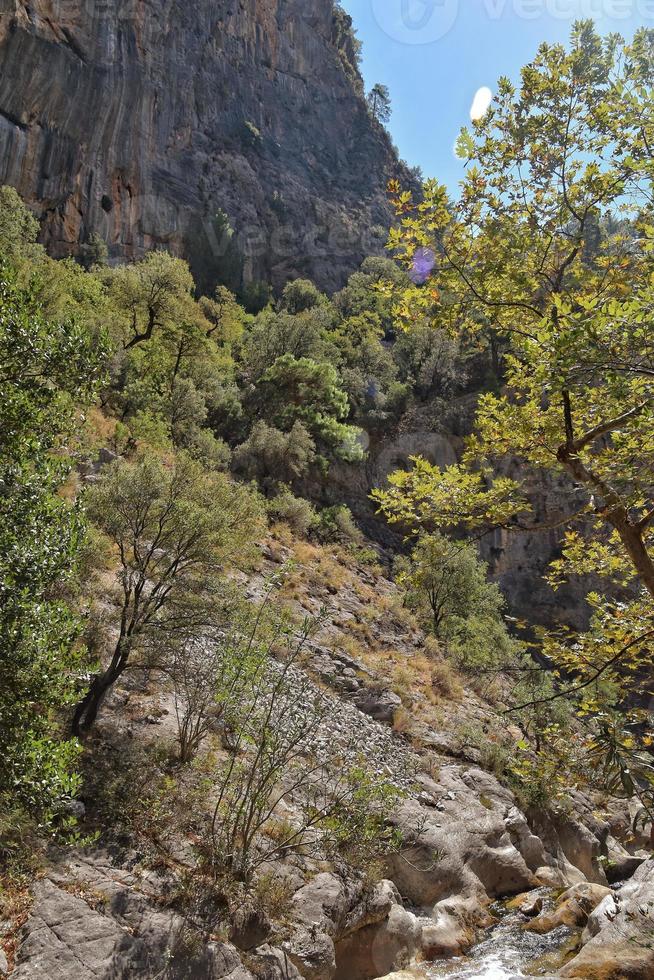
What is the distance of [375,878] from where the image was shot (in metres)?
8.09

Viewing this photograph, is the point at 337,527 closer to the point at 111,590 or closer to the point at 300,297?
the point at 111,590

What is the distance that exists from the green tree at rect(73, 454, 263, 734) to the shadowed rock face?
29.8 meters

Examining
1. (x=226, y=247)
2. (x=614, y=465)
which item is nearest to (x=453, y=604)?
(x=614, y=465)

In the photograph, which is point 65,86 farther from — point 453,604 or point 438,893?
point 438,893

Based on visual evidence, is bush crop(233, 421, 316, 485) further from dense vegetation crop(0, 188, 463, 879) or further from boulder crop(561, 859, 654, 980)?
boulder crop(561, 859, 654, 980)

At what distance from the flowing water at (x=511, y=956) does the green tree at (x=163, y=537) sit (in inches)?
245

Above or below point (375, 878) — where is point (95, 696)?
above

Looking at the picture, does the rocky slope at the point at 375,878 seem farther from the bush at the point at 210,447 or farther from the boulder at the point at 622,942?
the bush at the point at 210,447

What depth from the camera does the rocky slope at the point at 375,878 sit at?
555cm

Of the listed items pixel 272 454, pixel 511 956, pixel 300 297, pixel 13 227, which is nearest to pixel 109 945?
pixel 511 956

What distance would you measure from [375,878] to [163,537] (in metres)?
5.93

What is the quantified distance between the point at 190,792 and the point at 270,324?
1119 inches

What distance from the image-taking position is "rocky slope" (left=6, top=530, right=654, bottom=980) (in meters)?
5.55

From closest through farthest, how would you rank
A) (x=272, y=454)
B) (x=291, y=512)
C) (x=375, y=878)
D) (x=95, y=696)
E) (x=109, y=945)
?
1. (x=109, y=945)
2. (x=95, y=696)
3. (x=375, y=878)
4. (x=291, y=512)
5. (x=272, y=454)
